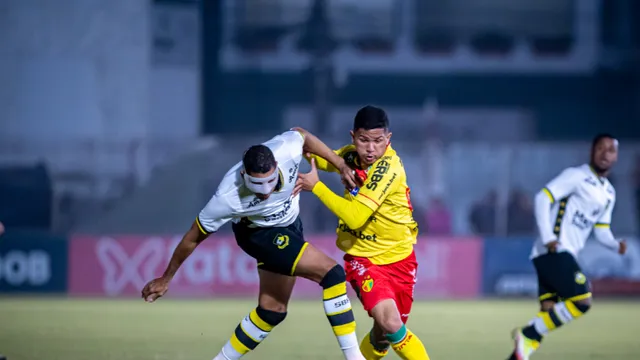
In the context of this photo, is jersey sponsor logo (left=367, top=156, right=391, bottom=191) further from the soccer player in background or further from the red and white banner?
the red and white banner

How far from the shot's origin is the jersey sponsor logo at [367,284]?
687 cm

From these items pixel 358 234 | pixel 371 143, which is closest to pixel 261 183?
pixel 371 143

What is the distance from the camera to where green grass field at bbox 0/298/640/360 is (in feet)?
30.2

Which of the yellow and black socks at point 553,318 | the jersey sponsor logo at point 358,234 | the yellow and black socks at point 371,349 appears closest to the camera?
the jersey sponsor logo at point 358,234

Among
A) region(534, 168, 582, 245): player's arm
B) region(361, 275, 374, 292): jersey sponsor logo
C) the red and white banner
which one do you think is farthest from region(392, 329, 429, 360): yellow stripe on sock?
the red and white banner

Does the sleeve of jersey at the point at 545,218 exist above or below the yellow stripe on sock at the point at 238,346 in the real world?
above

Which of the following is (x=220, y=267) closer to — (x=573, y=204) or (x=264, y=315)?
(x=573, y=204)

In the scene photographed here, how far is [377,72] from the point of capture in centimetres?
2242

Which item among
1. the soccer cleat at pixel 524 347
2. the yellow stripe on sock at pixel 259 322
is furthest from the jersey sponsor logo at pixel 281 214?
the soccer cleat at pixel 524 347

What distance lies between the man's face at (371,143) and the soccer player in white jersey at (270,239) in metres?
0.48

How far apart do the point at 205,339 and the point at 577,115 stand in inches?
544

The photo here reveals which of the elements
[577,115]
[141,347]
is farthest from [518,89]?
[141,347]

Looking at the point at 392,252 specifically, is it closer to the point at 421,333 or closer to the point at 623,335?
the point at 421,333

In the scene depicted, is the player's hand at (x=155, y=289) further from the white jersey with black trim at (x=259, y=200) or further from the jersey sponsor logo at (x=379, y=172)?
the jersey sponsor logo at (x=379, y=172)
